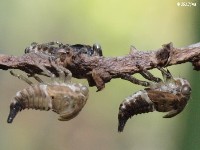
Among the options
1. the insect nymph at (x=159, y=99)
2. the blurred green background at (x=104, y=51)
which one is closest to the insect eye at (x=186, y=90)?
the insect nymph at (x=159, y=99)

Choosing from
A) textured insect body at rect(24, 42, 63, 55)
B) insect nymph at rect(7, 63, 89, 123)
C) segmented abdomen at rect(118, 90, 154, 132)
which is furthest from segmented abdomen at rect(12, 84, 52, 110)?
segmented abdomen at rect(118, 90, 154, 132)

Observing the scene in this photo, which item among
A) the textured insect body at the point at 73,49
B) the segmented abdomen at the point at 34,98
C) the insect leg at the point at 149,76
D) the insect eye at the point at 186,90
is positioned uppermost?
the textured insect body at the point at 73,49

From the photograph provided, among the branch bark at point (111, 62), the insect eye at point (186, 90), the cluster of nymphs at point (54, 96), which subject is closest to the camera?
the branch bark at point (111, 62)

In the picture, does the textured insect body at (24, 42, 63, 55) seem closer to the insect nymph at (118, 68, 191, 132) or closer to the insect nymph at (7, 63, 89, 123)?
the insect nymph at (7, 63, 89, 123)

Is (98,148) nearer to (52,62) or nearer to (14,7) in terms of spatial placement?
(14,7)

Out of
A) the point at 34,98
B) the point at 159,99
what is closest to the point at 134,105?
the point at 159,99

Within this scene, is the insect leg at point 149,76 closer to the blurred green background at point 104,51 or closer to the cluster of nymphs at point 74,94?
the cluster of nymphs at point 74,94

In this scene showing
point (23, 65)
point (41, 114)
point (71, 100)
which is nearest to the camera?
point (23, 65)

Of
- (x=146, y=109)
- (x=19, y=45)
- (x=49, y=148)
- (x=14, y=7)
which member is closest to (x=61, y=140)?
(x=49, y=148)
